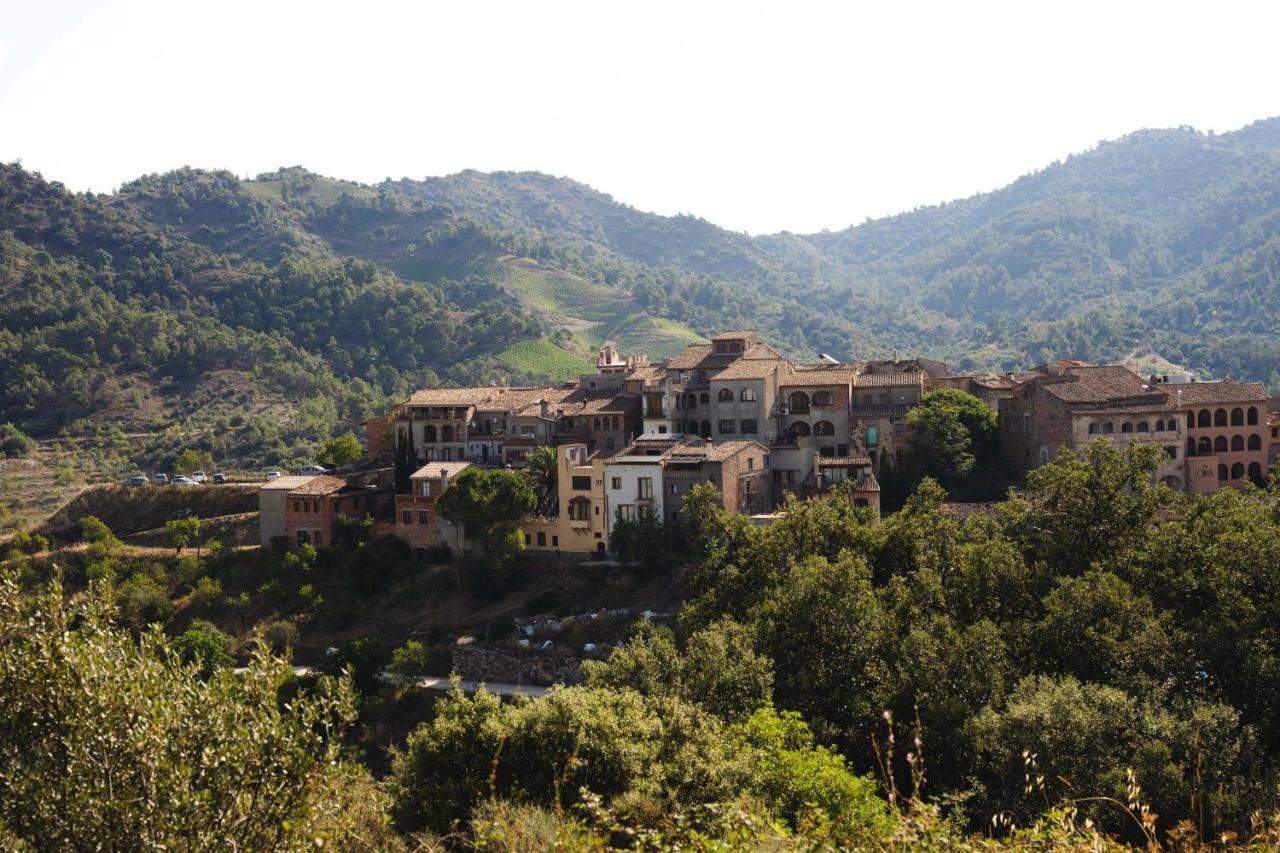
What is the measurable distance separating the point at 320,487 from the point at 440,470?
7372 mm

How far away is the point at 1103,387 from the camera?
49344 millimetres

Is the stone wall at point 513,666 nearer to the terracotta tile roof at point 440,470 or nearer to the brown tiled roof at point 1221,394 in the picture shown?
the terracotta tile roof at point 440,470

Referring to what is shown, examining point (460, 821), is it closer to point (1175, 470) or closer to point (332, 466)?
point (1175, 470)

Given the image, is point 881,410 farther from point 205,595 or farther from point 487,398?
point 205,595

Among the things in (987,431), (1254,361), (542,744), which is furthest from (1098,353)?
(542,744)

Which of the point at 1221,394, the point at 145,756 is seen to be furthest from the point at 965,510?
the point at 145,756

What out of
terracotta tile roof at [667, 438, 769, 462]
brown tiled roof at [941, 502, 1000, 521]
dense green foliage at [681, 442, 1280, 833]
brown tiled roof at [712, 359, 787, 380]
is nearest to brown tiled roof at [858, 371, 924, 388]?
brown tiled roof at [712, 359, 787, 380]

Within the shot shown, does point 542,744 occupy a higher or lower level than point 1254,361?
lower

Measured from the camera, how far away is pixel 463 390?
203 ft

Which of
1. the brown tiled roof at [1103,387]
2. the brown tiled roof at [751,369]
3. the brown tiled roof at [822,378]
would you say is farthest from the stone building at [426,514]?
the brown tiled roof at [1103,387]

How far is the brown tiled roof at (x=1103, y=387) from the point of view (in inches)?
1891

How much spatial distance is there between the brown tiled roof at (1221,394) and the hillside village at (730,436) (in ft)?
0.26

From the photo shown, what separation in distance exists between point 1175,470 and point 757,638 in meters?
27.9

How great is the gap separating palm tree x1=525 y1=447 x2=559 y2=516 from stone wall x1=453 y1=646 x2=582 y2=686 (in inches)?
311
